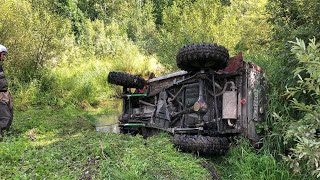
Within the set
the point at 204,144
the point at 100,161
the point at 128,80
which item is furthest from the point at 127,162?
the point at 128,80

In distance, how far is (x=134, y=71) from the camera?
46.1 ft

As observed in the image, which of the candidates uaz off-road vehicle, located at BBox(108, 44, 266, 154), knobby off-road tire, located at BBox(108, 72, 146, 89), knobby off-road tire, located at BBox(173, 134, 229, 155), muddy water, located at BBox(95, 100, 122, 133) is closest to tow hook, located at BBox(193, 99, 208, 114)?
uaz off-road vehicle, located at BBox(108, 44, 266, 154)

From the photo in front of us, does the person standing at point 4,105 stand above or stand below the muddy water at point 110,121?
above

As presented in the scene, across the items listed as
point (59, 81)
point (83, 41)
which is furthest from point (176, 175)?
point (83, 41)

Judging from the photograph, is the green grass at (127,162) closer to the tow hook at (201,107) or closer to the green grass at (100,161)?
the green grass at (100,161)

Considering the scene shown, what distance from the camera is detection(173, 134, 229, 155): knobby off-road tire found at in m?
3.89

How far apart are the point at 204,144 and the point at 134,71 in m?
10.4

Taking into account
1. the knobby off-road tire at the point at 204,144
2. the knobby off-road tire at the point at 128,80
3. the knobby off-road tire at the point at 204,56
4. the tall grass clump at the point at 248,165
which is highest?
the knobby off-road tire at the point at 204,56

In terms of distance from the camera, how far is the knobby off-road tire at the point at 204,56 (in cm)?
417

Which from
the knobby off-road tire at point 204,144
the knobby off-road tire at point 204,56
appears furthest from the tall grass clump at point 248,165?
the knobby off-road tire at point 204,56

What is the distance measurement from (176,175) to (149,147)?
858mm

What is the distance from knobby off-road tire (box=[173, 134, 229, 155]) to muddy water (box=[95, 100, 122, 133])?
156 inches

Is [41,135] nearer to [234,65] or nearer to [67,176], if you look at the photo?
[67,176]

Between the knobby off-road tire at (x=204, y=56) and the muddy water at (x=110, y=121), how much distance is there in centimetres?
391
